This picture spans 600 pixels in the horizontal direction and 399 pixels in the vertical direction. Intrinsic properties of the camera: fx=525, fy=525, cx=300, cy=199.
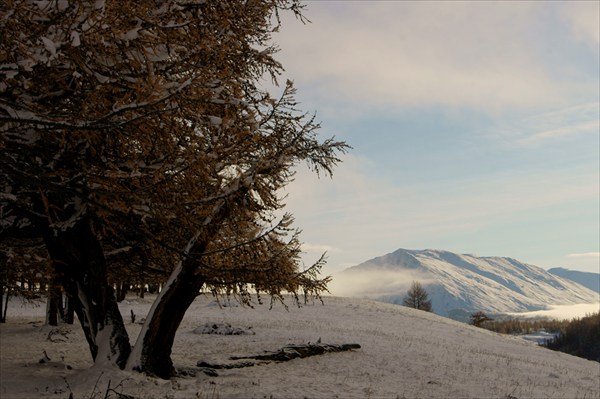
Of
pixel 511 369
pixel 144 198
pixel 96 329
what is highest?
pixel 144 198

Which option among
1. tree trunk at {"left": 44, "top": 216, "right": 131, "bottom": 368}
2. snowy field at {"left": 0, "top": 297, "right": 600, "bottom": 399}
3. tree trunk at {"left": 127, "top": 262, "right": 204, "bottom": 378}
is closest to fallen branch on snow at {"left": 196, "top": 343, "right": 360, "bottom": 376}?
snowy field at {"left": 0, "top": 297, "right": 600, "bottom": 399}

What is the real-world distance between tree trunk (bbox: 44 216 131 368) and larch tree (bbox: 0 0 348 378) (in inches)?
1.0

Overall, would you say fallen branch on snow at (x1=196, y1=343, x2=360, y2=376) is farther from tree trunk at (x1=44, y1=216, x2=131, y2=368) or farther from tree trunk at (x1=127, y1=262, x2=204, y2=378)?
tree trunk at (x1=44, y1=216, x2=131, y2=368)

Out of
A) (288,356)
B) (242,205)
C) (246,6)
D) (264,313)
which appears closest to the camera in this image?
(242,205)

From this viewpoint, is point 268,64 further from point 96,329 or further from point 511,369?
point 511,369

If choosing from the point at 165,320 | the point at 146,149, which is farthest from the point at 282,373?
the point at 146,149

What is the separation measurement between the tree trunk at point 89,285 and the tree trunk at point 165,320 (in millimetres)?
506

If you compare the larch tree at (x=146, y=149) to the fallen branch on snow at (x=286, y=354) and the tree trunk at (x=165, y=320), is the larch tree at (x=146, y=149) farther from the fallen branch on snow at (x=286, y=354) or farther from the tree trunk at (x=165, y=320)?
the fallen branch on snow at (x=286, y=354)

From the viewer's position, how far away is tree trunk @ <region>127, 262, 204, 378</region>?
36.9ft

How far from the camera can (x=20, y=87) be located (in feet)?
21.4

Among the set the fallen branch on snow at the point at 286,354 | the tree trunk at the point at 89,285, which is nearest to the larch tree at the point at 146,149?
the tree trunk at the point at 89,285

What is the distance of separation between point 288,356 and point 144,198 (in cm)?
979

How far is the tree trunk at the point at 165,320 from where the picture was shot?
36.9 ft

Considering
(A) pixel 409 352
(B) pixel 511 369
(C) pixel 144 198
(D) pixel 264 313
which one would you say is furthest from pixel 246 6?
(D) pixel 264 313
